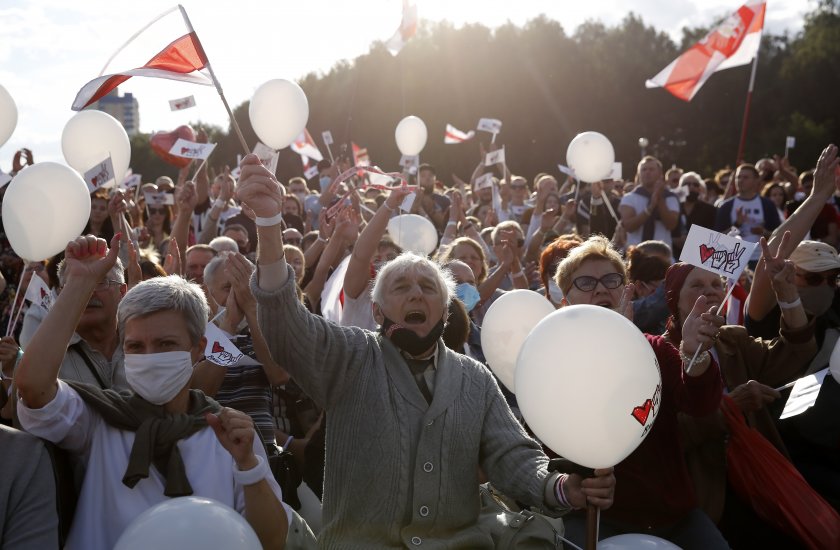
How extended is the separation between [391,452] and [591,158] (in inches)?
242

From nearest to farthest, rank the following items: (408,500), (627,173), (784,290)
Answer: (408,500) < (784,290) < (627,173)

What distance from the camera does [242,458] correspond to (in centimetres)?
265

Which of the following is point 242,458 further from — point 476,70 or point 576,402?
point 476,70

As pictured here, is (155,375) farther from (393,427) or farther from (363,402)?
(393,427)

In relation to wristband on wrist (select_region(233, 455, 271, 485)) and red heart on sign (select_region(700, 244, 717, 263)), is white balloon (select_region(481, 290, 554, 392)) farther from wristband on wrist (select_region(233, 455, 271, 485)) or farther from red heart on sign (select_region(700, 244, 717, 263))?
wristband on wrist (select_region(233, 455, 271, 485))

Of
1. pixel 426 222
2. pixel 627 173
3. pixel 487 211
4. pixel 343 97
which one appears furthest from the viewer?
pixel 343 97

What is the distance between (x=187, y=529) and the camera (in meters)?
2.42

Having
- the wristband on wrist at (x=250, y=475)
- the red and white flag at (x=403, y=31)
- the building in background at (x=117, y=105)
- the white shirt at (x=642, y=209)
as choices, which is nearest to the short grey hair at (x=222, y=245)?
the building in background at (x=117, y=105)

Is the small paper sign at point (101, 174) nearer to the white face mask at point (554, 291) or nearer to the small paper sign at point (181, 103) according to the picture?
the small paper sign at point (181, 103)

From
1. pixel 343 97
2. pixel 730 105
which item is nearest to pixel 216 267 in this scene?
pixel 730 105

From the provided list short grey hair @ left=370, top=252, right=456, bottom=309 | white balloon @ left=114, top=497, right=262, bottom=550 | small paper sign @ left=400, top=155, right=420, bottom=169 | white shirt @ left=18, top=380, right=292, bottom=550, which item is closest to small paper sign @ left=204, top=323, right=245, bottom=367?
short grey hair @ left=370, top=252, right=456, bottom=309

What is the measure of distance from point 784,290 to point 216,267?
125 inches

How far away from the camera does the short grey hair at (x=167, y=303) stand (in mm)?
2902

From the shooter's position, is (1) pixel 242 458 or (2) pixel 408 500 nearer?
(1) pixel 242 458
